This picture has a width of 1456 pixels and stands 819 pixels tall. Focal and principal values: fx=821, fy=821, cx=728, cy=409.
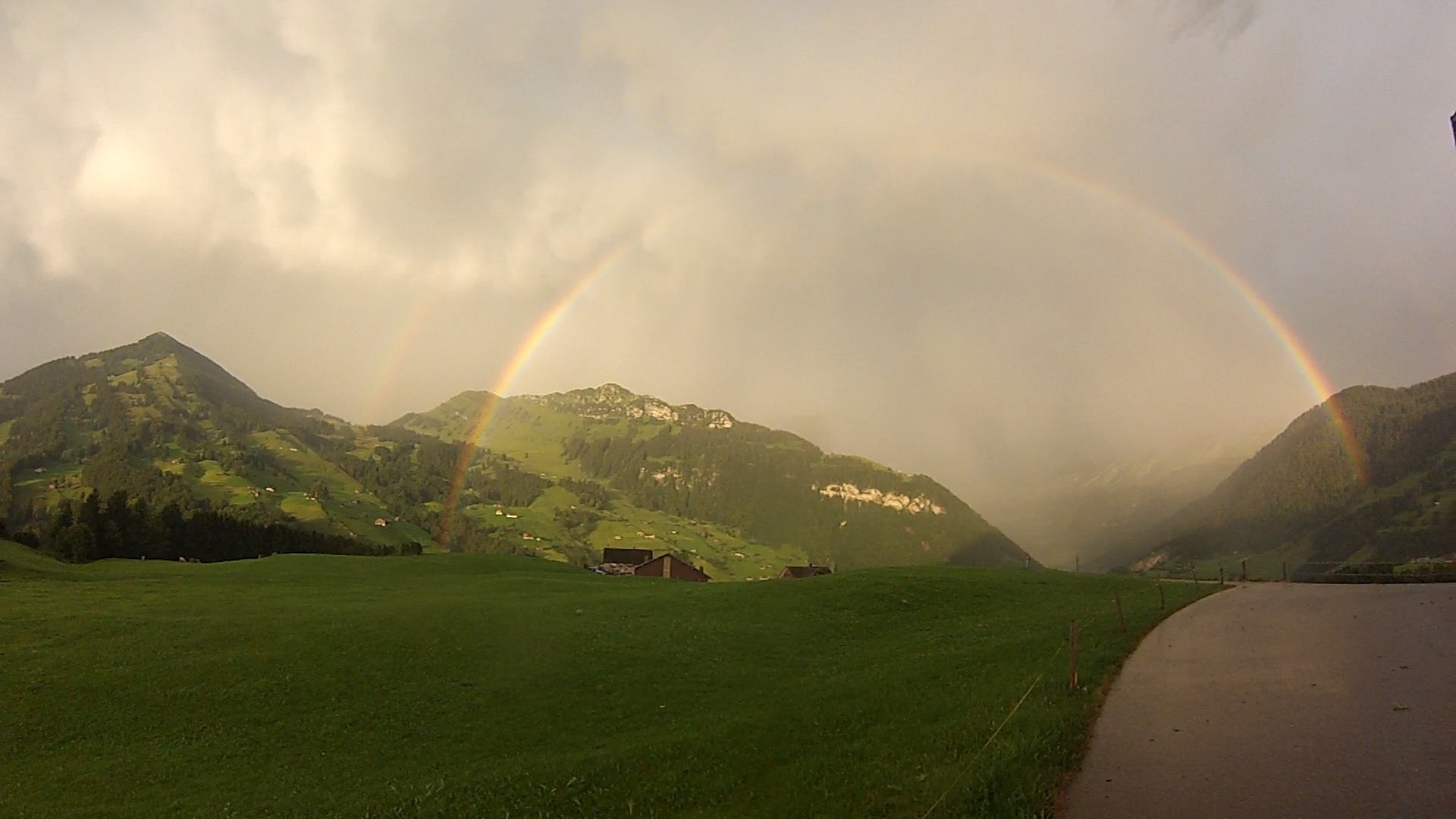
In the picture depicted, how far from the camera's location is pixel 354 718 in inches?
1160

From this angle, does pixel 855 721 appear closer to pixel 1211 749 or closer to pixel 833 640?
pixel 1211 749

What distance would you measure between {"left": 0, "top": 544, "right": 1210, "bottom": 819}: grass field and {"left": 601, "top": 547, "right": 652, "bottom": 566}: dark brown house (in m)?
102

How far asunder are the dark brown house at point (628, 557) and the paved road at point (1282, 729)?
13317 centimetres

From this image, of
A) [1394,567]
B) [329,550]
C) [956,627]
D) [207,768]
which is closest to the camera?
[207,768]

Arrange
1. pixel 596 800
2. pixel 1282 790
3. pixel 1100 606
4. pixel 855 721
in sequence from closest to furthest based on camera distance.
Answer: pixel 1282 790 → pixel 596 800 → pixel 855 721 → pixel 1100 606

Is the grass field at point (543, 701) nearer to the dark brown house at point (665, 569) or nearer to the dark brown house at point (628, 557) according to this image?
the dark brown house at point (665, 569)

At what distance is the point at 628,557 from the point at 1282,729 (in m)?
148

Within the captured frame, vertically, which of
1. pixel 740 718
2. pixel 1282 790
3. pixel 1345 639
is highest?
pixel 1345 639

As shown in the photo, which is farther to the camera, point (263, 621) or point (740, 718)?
point (263, 621)

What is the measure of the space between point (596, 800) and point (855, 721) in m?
7.29

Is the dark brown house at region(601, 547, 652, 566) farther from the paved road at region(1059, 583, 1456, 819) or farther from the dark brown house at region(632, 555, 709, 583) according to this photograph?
the paved road at region(1059, 583, 1456, 819)

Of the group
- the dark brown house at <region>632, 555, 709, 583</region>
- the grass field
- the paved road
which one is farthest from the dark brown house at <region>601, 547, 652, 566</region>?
the paved road

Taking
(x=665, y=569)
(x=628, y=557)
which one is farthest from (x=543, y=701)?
(x=628, y=557)

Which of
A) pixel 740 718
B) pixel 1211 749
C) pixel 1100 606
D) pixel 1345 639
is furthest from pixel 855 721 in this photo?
pixel 1100 606
